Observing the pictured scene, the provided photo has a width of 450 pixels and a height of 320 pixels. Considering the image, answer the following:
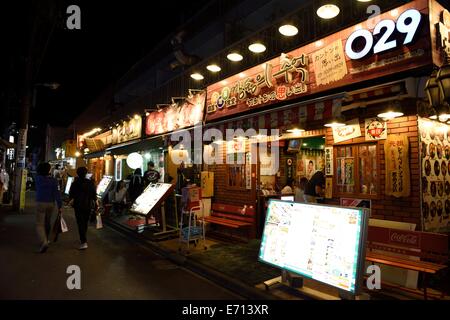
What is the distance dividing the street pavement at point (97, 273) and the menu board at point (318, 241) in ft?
4.58

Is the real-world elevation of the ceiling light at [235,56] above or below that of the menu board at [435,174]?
above

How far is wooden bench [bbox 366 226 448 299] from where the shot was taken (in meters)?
5.21

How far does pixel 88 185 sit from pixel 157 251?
8.98 feet

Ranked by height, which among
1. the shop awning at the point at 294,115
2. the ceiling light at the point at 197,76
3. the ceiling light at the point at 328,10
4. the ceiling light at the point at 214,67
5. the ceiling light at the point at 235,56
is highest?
the ceiling light at the point at 197,76

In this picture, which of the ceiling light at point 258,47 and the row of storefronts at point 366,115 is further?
the ceiling light at point 258,47

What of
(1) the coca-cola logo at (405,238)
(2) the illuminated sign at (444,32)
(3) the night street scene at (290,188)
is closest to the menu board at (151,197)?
(3) the night street scene at (290,188)

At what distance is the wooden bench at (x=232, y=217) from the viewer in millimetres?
9490

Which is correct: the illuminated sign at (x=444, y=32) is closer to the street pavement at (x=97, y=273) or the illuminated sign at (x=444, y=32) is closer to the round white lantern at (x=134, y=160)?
the street pavement at (x=97, y=273)

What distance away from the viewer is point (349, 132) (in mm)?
7207

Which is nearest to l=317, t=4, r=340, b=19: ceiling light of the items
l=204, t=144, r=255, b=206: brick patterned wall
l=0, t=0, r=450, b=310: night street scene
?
l=0, t=0, r=450, b=310: night street scene

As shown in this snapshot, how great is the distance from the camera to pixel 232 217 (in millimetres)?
10211

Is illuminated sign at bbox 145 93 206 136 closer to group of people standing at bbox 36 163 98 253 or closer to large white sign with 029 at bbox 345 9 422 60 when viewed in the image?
group of people standing at bbox 36 163 98 253

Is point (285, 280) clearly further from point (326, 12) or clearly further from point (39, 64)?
point (39, 64)

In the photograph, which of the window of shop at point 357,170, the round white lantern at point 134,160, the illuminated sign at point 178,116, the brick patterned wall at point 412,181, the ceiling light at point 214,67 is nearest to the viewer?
the brick patterned wall at point 412,181
